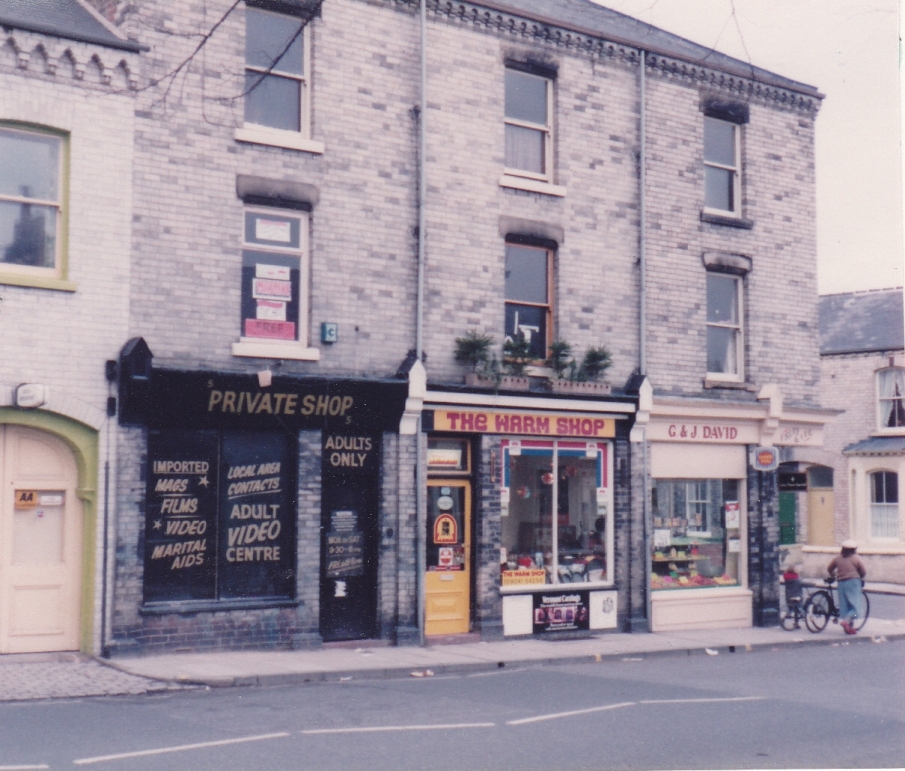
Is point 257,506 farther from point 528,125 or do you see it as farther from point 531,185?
point 528,125

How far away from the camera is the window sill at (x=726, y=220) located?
834 inches

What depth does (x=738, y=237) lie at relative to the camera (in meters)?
21.7

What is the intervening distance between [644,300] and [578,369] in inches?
75.3

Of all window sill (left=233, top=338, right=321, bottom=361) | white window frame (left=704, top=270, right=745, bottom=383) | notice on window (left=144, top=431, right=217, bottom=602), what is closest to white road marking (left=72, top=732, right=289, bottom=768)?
notice on window (left=144, top=431, right=217, bottom=602)

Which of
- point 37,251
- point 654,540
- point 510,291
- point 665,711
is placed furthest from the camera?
point 654,540

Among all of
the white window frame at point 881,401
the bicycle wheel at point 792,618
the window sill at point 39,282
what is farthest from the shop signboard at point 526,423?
the white window frame at point 881,401

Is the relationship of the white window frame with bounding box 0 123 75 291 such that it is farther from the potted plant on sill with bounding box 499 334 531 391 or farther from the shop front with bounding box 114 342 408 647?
the potted plant on sill with bounding box 499 334 531 391

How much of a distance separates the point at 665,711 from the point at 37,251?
30.7 ft

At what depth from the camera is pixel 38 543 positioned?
14781 mm

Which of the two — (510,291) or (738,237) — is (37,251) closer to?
(510,291)

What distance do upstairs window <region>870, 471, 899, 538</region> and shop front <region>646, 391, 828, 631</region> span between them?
42.0 ft

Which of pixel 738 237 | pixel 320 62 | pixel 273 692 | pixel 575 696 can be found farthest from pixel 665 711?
pixel 738 237

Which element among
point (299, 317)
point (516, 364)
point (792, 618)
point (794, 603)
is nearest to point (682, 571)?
point (794, 603)

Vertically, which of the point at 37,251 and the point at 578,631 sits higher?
the point at 37,251
